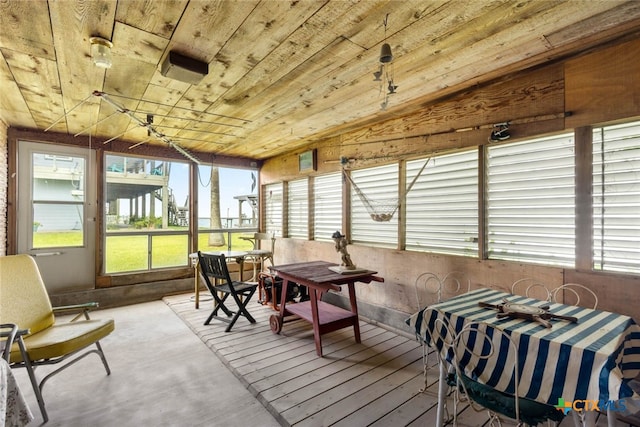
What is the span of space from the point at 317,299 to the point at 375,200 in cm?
151

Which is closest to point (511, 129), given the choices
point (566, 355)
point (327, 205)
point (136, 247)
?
point (566, 355)

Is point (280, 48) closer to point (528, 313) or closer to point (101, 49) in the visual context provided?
point (101, 49)

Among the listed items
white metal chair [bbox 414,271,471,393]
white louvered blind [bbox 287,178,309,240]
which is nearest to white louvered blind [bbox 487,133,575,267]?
white metal chair [bbox 414,271,471,393]

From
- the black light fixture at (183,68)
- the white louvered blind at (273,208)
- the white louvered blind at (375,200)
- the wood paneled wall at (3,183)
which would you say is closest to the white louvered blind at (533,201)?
the white louvered blind at (375,200)

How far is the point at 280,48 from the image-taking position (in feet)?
6.91

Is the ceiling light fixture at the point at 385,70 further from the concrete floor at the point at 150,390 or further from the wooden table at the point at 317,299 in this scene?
the concrete floor at the point at 150,390

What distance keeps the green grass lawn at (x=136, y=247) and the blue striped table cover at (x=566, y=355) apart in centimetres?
485

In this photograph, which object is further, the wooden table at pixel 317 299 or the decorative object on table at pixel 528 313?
the wooden table at pixel 317 299

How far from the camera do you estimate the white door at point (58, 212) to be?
13.6ft

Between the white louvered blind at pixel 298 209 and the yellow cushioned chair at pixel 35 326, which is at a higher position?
the white louvered blind at pixel 298 209

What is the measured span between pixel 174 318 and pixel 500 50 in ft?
15.6

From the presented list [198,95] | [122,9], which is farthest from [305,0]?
[198,95]

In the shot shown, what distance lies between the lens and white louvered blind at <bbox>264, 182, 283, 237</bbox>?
18.7 ft

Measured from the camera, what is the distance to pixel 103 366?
2.73 m
